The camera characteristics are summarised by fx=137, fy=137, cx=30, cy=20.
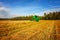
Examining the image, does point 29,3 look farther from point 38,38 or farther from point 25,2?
point 38,38

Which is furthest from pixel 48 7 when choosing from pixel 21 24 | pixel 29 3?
pixel 21 24

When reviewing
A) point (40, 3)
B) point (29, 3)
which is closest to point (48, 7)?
point (40, 3)

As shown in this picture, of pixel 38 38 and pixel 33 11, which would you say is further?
pixel 33 11

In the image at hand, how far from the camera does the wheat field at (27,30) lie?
5.52 ft

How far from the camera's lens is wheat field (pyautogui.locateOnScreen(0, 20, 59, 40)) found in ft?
5.52

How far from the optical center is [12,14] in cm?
189

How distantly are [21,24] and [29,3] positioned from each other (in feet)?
1.00

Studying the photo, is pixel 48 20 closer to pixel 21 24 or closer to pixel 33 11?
pixel 33 11

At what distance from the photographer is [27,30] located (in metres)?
1.79

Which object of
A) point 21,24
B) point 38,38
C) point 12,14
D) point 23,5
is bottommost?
point 38,38

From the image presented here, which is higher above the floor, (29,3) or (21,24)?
(29,3)

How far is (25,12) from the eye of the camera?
1.86 metres

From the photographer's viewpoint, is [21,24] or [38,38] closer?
[38,38]

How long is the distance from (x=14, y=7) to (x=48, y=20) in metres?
0.49
